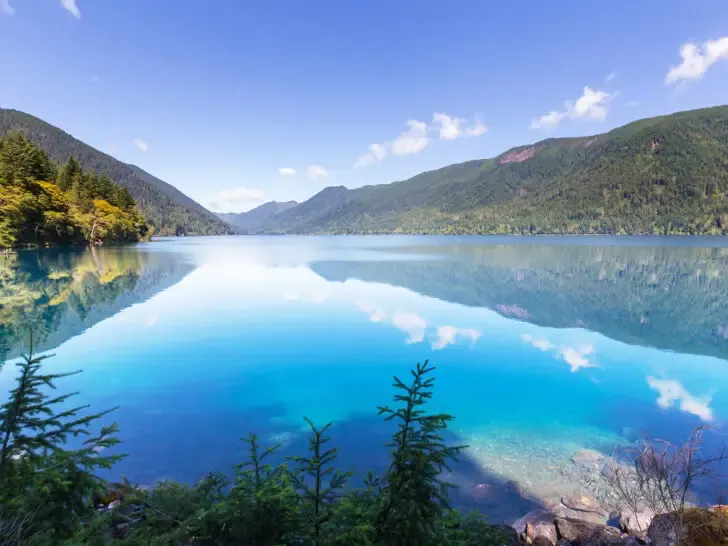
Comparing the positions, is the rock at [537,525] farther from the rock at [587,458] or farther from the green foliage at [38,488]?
the green foliage at [38,488]

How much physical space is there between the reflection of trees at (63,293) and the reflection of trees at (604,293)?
21384 mm

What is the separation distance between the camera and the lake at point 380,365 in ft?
36.3

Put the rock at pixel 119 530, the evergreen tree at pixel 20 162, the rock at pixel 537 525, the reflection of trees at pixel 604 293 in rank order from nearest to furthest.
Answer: the rock at pixel 119 530 → the rock at pixel 537 525 → the reflection of trees at pixel 604 293 → the evergreen tree at pixel 20 162

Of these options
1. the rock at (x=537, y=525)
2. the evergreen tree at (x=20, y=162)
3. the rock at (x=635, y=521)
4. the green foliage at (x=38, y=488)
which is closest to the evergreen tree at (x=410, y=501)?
the green foliage at (x=38, y=488)

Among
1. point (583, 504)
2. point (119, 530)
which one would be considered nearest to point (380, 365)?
point (583, 504)

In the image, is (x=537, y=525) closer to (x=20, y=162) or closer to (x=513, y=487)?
(x=513, y=487)

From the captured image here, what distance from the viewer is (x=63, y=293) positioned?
32.0 m

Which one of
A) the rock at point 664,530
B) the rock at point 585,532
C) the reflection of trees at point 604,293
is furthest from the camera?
the reflection of trees at point 604,293

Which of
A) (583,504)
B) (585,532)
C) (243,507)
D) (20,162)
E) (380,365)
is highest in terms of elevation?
(20,162)

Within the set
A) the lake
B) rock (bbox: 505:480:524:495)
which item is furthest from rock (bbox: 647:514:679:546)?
rock (bbox: 505:480:524:495)

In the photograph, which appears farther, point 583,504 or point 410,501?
point 583,504

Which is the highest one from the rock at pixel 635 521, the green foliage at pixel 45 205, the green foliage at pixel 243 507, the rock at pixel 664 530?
the green foliage at pixel 45 205

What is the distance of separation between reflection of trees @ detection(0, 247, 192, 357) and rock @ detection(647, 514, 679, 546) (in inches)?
807

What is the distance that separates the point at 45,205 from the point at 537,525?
3582 inches
